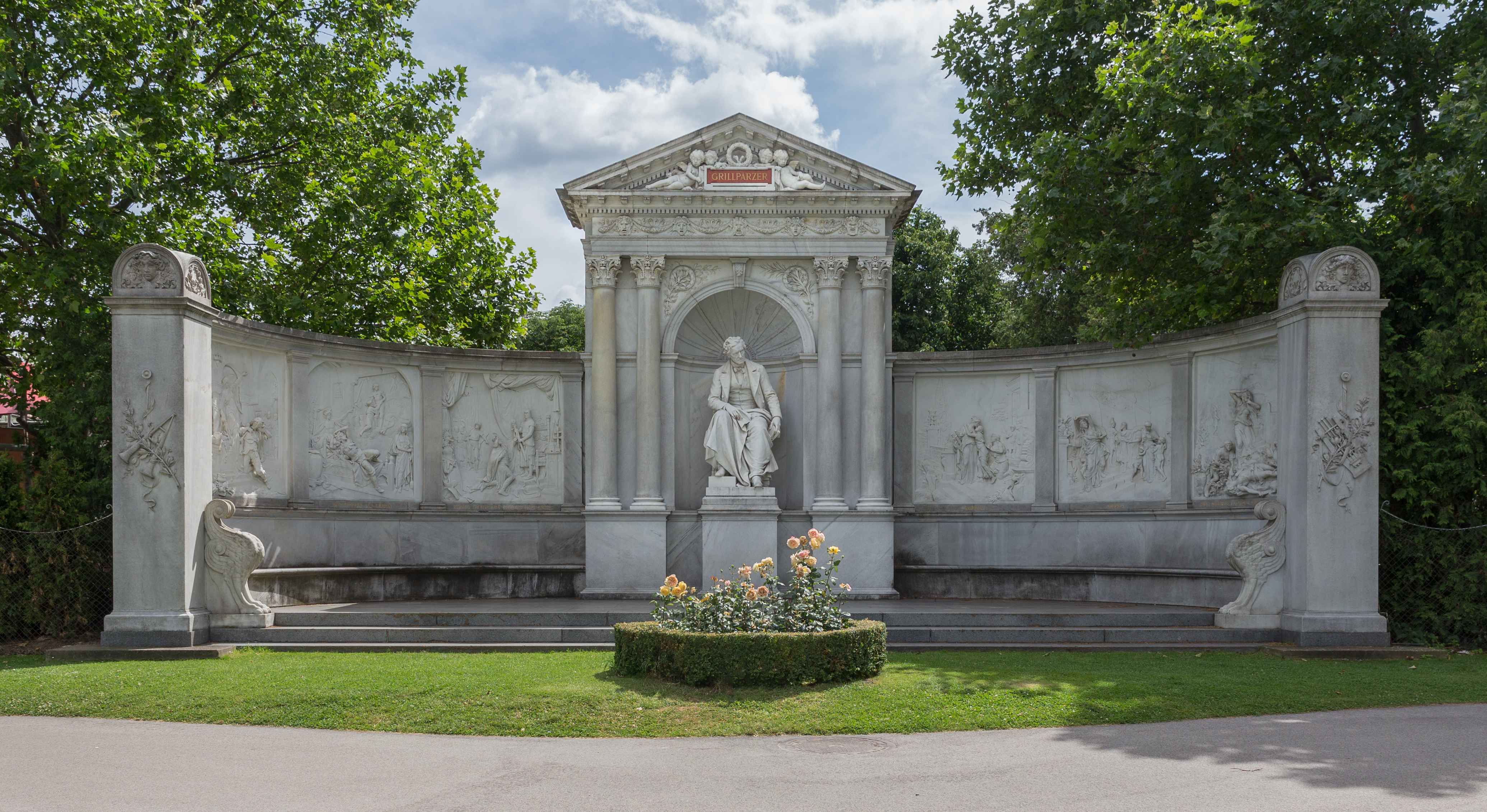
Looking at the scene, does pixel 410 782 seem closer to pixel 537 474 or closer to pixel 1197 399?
pixel 537 474

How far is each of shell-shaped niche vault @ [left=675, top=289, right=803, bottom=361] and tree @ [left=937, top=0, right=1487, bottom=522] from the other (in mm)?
4704

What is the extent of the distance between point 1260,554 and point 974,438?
638 cm

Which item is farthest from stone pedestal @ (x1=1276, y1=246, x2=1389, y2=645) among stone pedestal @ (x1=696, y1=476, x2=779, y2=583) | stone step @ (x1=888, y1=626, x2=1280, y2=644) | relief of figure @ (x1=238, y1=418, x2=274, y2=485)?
relief of figure @ (x1=238, y1=418, x2=274, y2=485)

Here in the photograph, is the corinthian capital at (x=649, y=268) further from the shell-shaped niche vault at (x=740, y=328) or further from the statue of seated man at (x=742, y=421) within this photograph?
the statue of seated man at (x=742, y=421)

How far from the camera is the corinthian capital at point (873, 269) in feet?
64.6

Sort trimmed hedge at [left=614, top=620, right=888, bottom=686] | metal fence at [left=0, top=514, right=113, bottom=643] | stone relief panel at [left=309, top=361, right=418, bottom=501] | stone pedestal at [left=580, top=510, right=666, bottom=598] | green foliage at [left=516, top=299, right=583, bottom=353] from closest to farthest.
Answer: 1. trimmed hedge at [left=614, top=620, right=888, bottom=686]
2. metal fence at [left=0, top=514, right=113, bottom=643]
3. stone relief panel at [left=309, top=361, right=418, bottom=501]
4. stone pedestal at [left=580, top=510, right=666, bottom=598]
5. green foliage at [left=516, top=299, right=583, bottom=353]

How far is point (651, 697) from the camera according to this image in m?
10.7

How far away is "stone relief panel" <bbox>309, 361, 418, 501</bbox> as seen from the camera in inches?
736

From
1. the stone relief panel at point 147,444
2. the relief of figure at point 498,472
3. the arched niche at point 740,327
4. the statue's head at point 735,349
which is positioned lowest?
the relief of figure at point 498,472

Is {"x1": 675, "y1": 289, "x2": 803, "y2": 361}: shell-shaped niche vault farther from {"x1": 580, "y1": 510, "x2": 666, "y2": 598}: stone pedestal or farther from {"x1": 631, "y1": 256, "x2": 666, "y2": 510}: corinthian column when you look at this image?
{"x1": 580, "y1": 510, "x2": 666, "y2": 598}: stone pedestal

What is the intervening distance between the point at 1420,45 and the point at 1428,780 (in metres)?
13.1

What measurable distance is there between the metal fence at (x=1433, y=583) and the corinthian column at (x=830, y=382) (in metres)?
8.40

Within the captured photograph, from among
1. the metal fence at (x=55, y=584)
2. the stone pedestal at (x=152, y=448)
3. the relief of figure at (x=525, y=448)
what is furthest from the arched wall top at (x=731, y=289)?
the metal fence at (x=55, y=584)

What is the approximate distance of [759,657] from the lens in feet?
36.4
